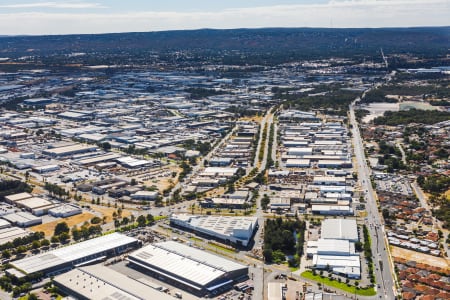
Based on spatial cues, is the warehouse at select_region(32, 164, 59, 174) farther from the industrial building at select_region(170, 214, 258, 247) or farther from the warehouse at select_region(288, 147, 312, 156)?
the warehouse at select_region(288, 147, 312, 156)

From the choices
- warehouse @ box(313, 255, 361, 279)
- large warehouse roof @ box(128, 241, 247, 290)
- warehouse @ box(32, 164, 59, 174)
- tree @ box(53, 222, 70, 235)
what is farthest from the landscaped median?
warehouse @ box(32, 164, 59, 174)

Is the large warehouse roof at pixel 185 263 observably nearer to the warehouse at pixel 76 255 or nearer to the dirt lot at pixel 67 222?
the warehouse at pixel 76 255

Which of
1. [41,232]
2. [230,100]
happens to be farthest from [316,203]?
[230,100]

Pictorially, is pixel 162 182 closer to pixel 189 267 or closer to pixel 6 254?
pixel 6 254

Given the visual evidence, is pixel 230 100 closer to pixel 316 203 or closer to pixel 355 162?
pixel 355 162

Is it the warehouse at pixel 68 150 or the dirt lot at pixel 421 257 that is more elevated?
the warehouse at pixel 68 150

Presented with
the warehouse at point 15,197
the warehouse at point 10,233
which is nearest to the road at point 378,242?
the warehouse at point 10,233

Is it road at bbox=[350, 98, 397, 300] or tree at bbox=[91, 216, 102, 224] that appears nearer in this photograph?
road at bbox=[350, 98, 397, 300]
